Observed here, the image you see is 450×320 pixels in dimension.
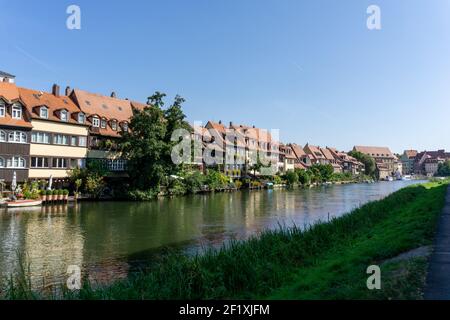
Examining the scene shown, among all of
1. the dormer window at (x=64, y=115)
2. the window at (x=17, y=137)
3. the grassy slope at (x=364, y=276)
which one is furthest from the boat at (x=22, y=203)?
the grassy slope at (x=364, y=276)

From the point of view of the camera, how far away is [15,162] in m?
41.4

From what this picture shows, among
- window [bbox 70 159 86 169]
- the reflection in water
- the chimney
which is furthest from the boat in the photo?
the chimney

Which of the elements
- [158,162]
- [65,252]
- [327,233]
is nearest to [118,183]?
[158,162]

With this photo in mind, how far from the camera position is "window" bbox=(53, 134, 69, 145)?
46438mm

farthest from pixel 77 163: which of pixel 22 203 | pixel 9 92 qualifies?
pixel 22 203

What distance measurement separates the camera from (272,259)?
12.7 metres

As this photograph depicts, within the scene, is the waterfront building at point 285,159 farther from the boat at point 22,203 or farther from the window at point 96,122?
the boat at point 22,203

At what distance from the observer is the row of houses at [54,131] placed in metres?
41.4

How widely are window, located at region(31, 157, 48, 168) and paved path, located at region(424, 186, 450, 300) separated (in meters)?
A: 43.0

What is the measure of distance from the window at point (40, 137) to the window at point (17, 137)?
4.68ft

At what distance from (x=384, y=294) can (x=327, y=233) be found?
951 cm
